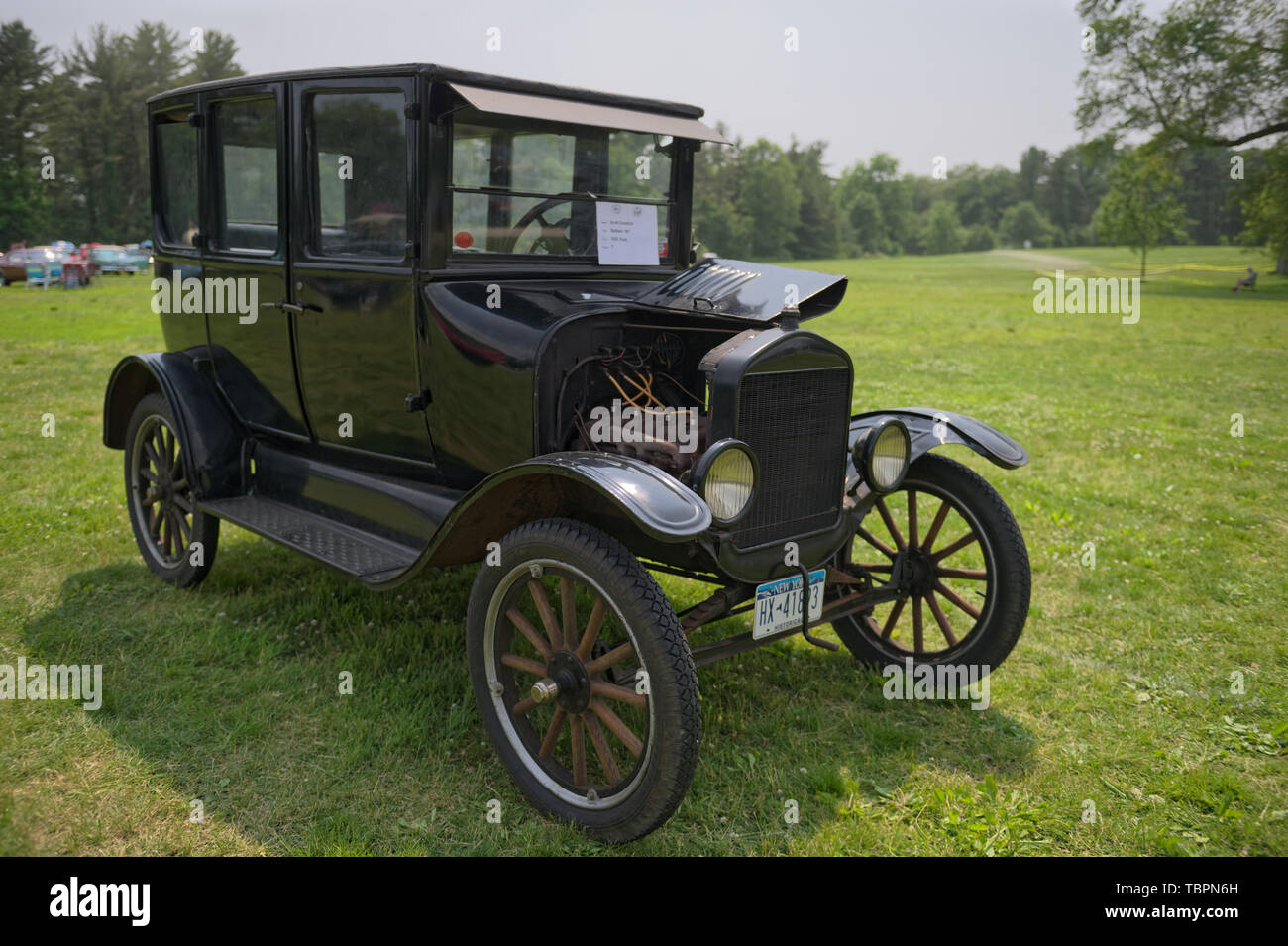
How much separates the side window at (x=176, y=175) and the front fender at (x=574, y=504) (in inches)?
99.7

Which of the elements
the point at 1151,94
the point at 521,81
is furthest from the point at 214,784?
the point at 1151,94

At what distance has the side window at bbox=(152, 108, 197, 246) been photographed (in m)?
4.57

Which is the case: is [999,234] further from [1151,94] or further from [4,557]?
[4,557]

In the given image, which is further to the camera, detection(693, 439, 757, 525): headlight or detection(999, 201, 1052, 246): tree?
detection(999, 201, 1052, 246): tree

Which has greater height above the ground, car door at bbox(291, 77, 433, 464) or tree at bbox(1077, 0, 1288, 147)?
tree at bbox(1077, 0, 1288, 147)

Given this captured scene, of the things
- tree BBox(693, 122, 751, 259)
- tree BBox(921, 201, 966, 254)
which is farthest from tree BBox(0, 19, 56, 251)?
tree BBox(921, 201, 966, 254)

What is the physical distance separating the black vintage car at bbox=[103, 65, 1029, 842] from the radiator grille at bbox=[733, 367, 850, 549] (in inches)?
0.5

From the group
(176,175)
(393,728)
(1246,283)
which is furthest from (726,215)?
(393,728)

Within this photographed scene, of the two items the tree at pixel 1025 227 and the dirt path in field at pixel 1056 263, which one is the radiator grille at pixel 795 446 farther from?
the tree at pixel 1025 227

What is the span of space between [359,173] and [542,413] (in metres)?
1.32

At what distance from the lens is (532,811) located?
3.00 metres

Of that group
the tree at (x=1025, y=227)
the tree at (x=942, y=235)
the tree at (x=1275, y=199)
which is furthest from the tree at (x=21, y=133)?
the tree at (x=1025, y=227)

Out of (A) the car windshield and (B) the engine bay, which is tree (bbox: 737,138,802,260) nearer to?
(A) the car windshield

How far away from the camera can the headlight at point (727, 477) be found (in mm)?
2828
